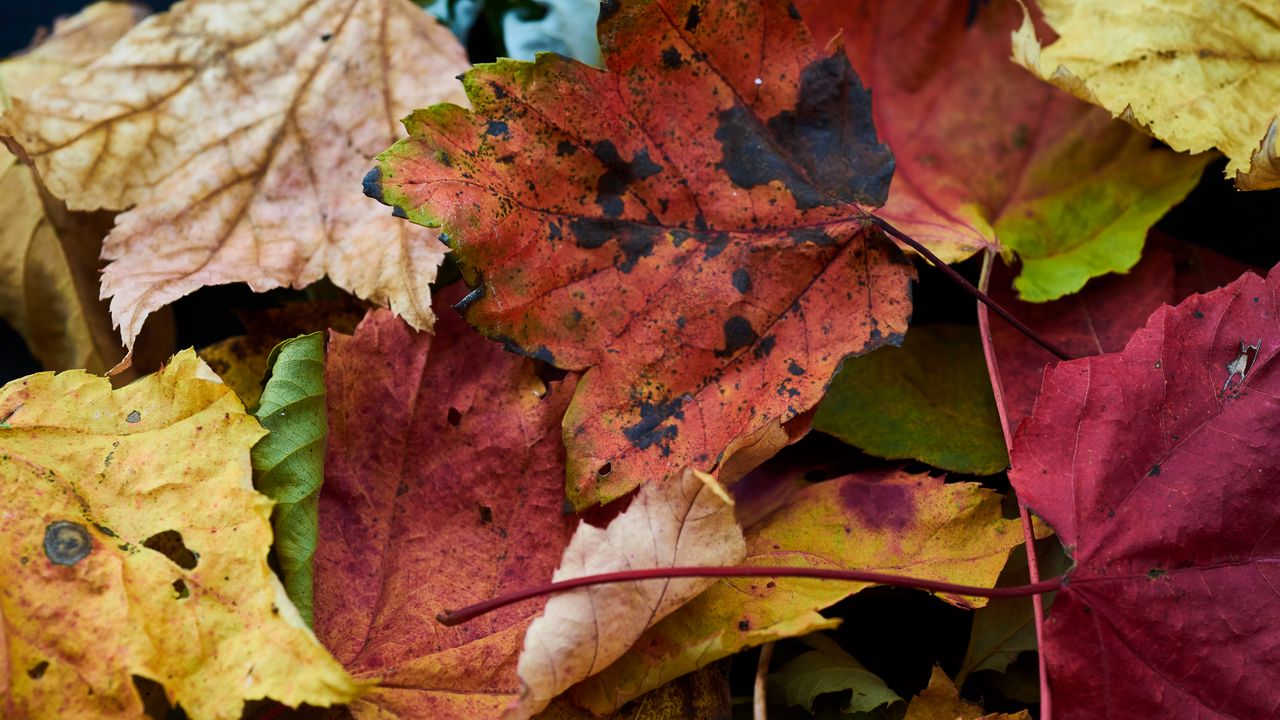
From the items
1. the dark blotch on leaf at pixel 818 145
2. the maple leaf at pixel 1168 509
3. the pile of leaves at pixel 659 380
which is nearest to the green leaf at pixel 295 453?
the pile of leaves at pixel 659 380

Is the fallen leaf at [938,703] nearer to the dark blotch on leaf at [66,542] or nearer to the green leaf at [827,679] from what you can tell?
the green leaf at [827,679]

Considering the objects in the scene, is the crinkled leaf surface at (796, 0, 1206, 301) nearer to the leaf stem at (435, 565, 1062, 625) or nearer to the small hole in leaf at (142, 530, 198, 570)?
the leaf stem at (435, 565, 1062, 625)

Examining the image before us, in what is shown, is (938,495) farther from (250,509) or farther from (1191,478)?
(250,509)

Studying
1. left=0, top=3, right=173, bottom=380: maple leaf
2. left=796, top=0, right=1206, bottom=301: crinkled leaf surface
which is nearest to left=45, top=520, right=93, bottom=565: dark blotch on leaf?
left=0, top=3, right=173, bottom=380: maple leaf

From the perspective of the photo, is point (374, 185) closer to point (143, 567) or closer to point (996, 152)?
point (143, 567)

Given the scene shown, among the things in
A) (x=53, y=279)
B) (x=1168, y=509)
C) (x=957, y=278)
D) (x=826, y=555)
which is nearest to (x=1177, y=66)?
(x=957, y=278)

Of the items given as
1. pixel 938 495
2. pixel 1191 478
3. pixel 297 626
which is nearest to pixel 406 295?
pixel 297 626
